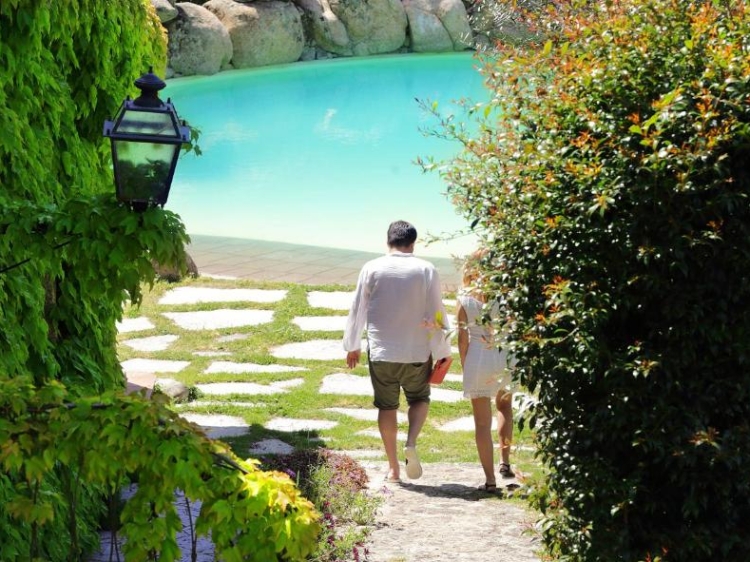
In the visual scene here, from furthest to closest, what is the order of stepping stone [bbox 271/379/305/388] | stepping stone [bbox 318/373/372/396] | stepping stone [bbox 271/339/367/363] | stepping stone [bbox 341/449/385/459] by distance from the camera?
stepping stone [bbox 271/339/367/363]
stepping stone [bbox 271/379/305/388]
stepping stone [bbox 318/373/372/396]
stepping stone [bbox 341/449/385/459]

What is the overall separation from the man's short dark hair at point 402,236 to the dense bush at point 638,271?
2122 mm

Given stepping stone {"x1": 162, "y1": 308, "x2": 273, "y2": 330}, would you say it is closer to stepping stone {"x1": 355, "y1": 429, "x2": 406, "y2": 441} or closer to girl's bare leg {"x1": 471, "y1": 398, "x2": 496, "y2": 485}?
stepping stone {"x1": 355, "y1": 429, "x2": 406, "y2": 441}

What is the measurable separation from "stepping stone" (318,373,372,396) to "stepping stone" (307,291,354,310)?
2049 mm

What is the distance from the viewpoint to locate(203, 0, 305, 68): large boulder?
104 ft

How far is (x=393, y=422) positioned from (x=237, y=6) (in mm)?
26511

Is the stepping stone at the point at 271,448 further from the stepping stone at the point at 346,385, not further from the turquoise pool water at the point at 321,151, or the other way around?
the turquoise pool water at the point at 321,151

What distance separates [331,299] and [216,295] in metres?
1.25

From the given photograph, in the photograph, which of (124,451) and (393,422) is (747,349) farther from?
(393,422)

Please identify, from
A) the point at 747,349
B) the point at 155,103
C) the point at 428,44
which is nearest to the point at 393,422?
the point at 747,349

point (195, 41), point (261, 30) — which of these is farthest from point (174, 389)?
point (261, 30)

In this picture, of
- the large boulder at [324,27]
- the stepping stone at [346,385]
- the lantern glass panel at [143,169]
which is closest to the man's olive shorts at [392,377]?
the stepping stone at [346,385]

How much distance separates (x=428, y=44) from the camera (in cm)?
3709

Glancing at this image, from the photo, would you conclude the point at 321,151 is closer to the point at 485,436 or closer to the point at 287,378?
the point at 287,378

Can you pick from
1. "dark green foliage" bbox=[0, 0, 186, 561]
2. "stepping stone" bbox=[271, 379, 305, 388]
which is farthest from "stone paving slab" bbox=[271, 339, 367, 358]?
"dark green foliage" bbox=[0, 0, 186, 561]
